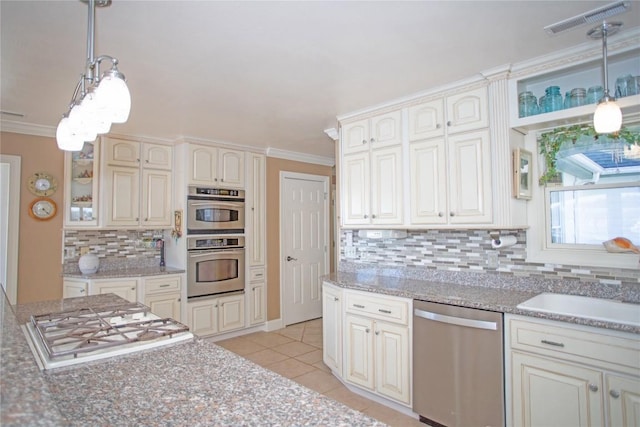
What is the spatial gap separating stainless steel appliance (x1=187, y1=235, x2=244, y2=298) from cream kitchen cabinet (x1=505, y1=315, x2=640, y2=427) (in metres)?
3.18

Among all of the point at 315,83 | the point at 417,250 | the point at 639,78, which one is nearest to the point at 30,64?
the point at 315,83

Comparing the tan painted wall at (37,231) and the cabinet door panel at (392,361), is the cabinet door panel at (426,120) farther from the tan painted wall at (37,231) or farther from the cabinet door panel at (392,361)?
the tan painted wall at (37,231)

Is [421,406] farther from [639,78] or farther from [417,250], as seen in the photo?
[639,78]

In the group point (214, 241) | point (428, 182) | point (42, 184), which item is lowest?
point (214, 241)

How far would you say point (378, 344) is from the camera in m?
2.69

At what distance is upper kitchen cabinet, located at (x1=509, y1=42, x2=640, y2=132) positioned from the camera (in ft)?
6.84

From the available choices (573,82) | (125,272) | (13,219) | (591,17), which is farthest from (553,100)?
(13,219)

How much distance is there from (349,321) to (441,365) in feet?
2.61

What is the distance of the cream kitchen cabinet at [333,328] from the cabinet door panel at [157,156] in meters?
2.38

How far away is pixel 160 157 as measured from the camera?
166 inches

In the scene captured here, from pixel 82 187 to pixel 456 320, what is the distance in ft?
12.0

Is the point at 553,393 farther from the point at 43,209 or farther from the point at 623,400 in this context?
the point at 43,209

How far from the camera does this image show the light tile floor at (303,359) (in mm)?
2650

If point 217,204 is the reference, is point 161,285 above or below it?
below
